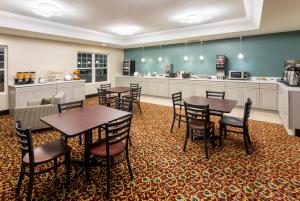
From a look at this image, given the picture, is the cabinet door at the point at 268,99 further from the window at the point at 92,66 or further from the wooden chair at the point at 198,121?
the window at the point at 92,66

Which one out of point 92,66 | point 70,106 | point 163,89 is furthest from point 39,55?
A: point 163,89

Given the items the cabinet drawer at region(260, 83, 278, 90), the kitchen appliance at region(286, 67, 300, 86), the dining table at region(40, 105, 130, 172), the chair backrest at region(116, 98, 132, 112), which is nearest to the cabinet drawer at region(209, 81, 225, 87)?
the cabinet drawer at region(260, 83, 278, 90)

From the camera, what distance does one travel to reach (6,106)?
579 centimetres

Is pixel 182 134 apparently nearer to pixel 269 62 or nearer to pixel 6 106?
pixel 269 62

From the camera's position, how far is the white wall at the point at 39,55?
578 centimetres

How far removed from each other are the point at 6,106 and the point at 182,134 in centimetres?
571

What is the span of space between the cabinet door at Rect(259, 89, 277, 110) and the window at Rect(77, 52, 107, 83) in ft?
23.5

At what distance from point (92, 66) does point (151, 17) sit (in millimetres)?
4687

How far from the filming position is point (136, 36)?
26.2 feet

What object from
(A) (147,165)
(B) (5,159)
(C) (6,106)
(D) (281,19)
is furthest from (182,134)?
(C) (6,106)

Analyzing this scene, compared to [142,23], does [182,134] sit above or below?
below

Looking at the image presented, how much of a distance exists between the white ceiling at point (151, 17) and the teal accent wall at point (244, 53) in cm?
60

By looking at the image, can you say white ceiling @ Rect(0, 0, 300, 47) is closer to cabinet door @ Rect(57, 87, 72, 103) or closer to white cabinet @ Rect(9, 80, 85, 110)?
white cabinet @ Rect(9, 80, 85, 110)

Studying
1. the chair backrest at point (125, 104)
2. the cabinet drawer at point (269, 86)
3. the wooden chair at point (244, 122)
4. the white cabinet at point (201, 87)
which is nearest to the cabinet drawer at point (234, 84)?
the cabinet drawer at point (269, 86)
